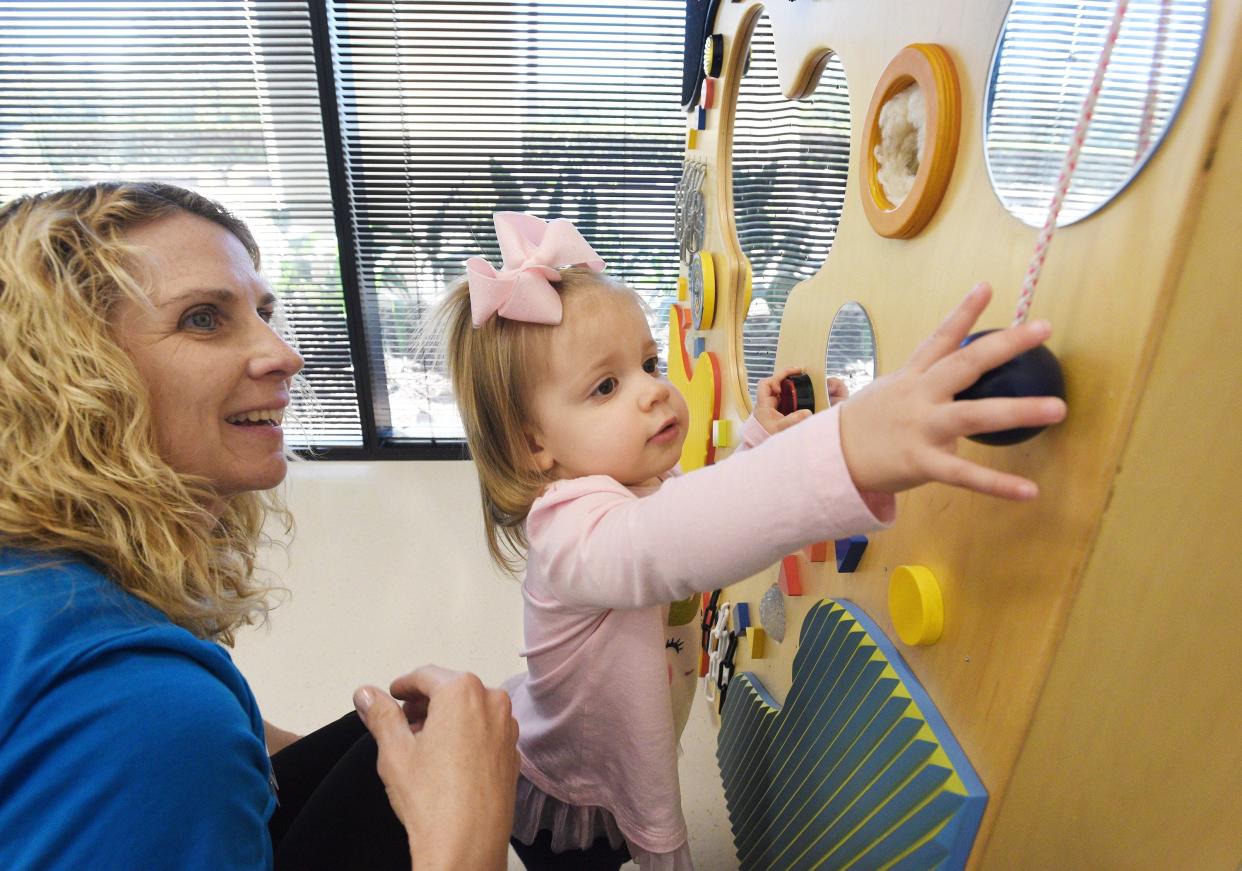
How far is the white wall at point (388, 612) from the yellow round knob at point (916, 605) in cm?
84

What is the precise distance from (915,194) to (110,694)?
2.35 feet

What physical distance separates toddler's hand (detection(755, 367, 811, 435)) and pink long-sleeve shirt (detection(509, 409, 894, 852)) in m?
0.01

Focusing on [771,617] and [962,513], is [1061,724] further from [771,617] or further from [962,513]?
[771,617]

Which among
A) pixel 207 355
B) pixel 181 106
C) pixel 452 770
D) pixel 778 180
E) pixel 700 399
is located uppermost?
pixel 181 106

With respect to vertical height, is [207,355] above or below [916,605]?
above

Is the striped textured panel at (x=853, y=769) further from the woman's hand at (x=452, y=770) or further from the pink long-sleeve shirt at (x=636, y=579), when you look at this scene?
the woman's hand at (x=452, y=770)

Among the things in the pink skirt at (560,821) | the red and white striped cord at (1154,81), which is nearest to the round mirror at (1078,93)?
the red and white striped cord at (1154,81)

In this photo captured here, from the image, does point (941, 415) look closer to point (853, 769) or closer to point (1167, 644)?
point (1167, 644)

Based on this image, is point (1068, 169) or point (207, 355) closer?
point (1068, 169)

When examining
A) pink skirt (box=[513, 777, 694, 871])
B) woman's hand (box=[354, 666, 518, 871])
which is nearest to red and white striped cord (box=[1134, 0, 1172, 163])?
woman's hand (box=[354, 666, 518, 871])

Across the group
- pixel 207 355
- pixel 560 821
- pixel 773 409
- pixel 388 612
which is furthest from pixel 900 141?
pixel 388 612

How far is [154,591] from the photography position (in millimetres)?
631

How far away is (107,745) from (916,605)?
1.98ft

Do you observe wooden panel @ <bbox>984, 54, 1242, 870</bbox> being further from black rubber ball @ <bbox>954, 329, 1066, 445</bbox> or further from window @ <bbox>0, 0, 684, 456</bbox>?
window @ <bbox>0, 0, 684, 456</bbox>
